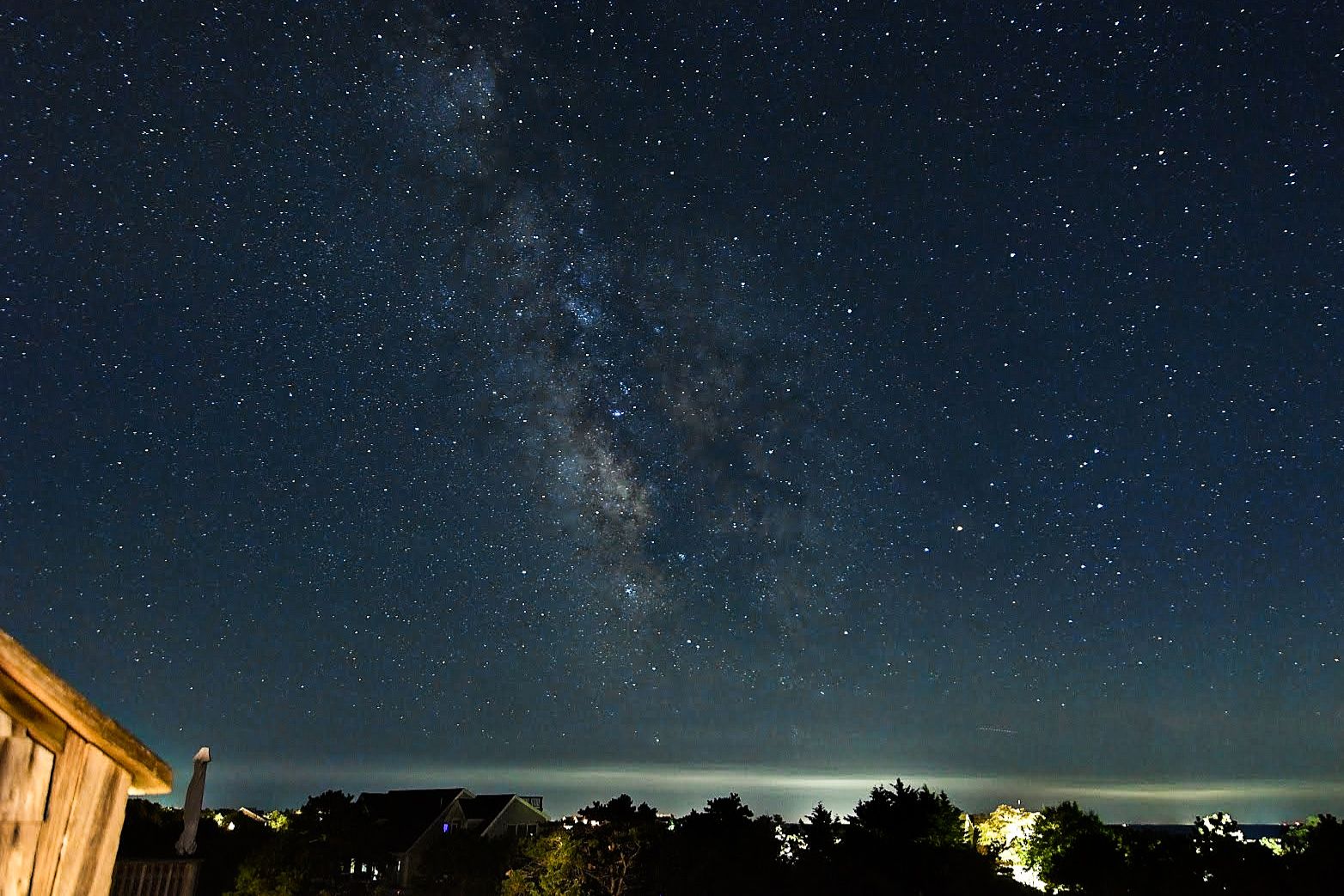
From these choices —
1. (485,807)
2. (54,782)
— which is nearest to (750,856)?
(485,807)

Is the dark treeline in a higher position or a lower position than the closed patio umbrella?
lower

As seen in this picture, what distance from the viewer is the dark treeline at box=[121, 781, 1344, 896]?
97.8ft

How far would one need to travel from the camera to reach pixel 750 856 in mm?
35719

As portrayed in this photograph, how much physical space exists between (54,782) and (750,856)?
37.2 metres

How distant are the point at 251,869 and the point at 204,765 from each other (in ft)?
74.9

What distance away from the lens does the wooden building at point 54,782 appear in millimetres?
3201

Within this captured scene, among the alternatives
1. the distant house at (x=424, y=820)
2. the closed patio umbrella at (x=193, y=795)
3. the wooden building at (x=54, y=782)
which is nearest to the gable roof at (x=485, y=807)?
the distant house at (x=424, y=820)

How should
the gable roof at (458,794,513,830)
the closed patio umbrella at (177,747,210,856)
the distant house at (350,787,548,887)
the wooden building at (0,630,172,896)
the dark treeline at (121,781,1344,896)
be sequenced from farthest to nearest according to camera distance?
the gable roof at (458,794,513,830) → the distant house at (350,787,548,887) → the dark treeline at (121,781,1344,896) → the closed patio umbrella at (177,747,210,856) → the wooden building at (0,630,172,896)

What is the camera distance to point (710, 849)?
35.1m

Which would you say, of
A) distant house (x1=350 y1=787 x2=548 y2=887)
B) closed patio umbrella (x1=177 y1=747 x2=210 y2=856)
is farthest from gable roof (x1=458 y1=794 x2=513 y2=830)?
closed patio umbrella (x1=177 y1=747 x2=210 y2=856)

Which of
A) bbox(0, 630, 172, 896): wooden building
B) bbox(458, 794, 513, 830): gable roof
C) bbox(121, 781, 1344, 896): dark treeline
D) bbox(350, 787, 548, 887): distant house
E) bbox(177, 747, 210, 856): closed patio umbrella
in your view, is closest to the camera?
bbox(0, 630, 172, 896): wooden building

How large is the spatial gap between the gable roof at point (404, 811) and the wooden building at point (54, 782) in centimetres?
4828

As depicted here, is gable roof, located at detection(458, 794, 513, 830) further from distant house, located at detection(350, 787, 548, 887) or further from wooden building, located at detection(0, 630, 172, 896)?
wooden building, located at detection(0, 630, 172, 896)

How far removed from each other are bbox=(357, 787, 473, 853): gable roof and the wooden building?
158 ft
